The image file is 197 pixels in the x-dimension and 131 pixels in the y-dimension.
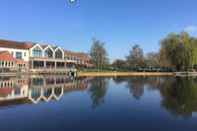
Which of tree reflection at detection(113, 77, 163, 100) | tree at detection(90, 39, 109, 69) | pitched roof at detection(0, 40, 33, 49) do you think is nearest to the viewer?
tree reflection at detection(113, 77, 163, 100)

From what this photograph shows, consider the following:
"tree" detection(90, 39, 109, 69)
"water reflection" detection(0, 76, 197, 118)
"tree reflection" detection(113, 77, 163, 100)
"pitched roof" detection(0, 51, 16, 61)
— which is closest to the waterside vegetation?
"tree" detection(90, 39, 109, 69)

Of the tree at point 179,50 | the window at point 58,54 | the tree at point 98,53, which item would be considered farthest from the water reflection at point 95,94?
the tree at point 98,53

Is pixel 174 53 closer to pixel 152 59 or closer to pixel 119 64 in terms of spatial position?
pixel 119 64

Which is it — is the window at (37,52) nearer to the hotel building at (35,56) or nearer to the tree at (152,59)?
the hotel building at (35,56)

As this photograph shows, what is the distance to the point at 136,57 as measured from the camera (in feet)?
297

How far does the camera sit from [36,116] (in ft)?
→ 40.3

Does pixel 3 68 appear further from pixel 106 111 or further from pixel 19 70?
pixel 106 111

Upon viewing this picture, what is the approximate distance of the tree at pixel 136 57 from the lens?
89.6 m

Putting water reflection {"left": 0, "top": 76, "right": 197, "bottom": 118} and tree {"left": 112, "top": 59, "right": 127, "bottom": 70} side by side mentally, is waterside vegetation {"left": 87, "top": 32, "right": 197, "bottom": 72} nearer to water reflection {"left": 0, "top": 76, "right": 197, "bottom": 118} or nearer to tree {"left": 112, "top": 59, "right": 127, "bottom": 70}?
tree {"left": 112, "top": 59, "right": 127, "bottom": 70}

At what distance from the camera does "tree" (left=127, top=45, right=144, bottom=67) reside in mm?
89562

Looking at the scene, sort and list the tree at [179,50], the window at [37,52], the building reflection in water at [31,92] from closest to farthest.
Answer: the building reflection in water at [31,92] < the window at [37,52] < the tree at [179,50]

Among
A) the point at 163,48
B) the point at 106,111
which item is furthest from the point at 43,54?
the point at 106,111

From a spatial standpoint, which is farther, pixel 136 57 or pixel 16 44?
pixel 136 57

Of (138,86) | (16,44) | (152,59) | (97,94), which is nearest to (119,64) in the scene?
(152,59)
